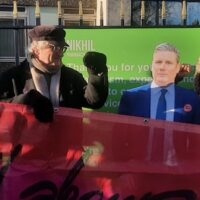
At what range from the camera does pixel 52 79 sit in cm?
413

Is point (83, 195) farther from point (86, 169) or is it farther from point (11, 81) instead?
point (11, 81)

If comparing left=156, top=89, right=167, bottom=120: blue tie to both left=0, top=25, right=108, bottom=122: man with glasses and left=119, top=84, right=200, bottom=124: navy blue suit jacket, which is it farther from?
left=0, top=25, right=108, bottom=122: man with glasses

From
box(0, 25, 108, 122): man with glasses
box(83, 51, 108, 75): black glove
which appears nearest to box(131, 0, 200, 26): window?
box(83, 51, 108, 75): black glove

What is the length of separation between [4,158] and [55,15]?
552 cm

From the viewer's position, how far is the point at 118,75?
445 centimetres

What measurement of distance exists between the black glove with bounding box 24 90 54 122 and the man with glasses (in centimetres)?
11

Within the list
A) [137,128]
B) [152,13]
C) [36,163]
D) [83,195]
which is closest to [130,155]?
[137,128]

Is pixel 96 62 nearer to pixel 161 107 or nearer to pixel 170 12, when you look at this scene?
pixel 161 107

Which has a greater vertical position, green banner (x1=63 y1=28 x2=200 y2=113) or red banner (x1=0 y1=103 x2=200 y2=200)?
green banner (x1=63 y1=28 x2=200 y2=113)

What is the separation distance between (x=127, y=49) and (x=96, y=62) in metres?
0.41

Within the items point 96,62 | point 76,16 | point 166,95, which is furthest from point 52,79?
point 76,16

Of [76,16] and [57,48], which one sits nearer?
[57,48]

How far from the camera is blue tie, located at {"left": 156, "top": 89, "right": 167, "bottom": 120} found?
4.24 meters

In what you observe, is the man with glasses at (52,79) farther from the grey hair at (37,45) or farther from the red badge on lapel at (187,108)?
the red badge on lapel at (187,108)
